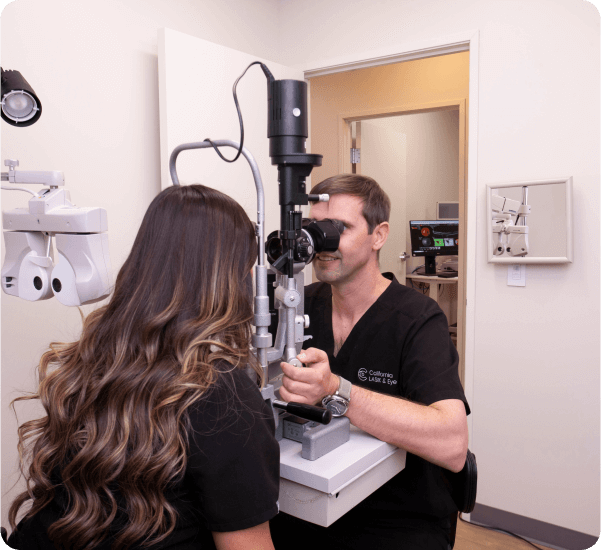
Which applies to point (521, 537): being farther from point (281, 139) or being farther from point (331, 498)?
point (281, 139)

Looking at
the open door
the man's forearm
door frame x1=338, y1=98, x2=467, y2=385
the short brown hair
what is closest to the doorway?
door frame x1=338, y1=98, x2=467, y2=385

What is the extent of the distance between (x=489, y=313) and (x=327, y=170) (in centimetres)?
188

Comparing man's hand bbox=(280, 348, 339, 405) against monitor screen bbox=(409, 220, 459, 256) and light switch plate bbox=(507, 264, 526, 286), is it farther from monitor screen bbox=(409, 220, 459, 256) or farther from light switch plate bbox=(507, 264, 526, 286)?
monitor screen bbox=(409, 220, 459, 256)

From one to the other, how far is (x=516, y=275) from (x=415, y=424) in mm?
1321

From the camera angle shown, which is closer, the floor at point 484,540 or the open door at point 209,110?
the open door at point 209,110

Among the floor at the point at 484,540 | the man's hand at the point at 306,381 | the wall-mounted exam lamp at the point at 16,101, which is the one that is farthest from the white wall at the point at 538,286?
the wall-mounted exam lamp at the point at 16,101

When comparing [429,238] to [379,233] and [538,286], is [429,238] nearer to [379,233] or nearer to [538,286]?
[538,286]

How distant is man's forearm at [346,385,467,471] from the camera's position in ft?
3.80

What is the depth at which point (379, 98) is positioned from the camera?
382cm

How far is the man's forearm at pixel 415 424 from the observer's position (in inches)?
45.6

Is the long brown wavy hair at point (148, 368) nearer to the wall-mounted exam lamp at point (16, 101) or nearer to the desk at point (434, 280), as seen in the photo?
the wall-mounted exam lamp at point (16, 101)

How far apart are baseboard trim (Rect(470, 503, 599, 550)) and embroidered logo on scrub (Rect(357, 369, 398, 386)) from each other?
1312mm

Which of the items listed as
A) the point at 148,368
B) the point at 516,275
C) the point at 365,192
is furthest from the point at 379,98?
the point at 148,368

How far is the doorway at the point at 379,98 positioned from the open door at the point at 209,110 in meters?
1.05
